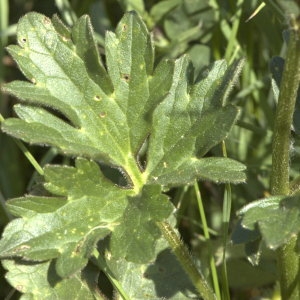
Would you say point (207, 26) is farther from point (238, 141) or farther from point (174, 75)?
Answer: point (174, 75)

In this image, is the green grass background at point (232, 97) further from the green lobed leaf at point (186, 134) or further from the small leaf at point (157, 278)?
the green lobed leaf at point (186, 134)

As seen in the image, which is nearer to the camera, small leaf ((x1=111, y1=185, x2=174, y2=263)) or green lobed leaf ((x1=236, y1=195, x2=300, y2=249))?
green lobed leaf ((x1=236, y1=195, x2=300, y2=249))

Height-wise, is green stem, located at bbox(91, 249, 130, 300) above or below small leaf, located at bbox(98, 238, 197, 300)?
above

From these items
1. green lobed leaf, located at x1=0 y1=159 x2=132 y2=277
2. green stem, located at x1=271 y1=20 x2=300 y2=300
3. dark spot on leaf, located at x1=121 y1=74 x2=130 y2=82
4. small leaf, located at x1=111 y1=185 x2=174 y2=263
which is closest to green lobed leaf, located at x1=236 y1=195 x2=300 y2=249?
green stem, located at x1=271 y1=20 x2=300 y2=300

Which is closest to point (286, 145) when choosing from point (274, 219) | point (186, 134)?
point (274, 219)

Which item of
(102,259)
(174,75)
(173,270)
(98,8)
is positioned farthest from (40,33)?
(98,8)

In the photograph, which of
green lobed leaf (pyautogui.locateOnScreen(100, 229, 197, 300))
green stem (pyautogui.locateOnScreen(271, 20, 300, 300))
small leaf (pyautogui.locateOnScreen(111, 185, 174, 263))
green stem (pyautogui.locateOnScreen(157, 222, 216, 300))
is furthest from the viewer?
green lobed leaf (pyautogui.locateOnScreen(100, 229, 197, 300))

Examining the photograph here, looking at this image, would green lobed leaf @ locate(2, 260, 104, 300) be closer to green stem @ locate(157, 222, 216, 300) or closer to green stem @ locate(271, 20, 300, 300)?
green stem @ locate(157, 222, 216, 300)

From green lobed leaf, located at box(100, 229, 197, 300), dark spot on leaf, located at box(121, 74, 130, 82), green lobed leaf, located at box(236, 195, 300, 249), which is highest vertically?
dark spot on leaf, located at box(121, 74, 130, 82)

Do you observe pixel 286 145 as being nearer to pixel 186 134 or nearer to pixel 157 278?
pixel 186 134
